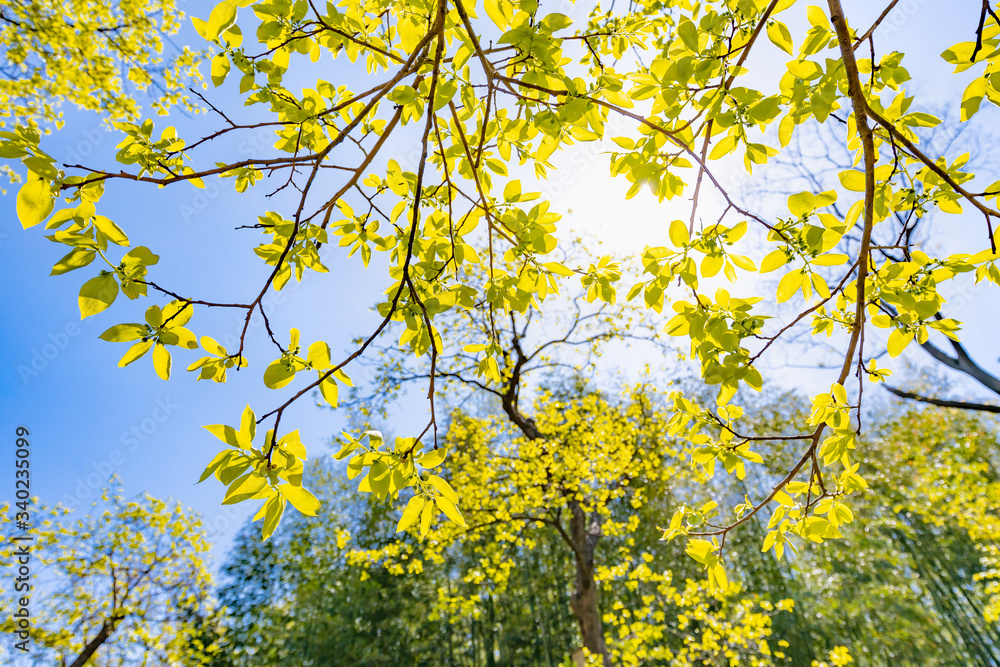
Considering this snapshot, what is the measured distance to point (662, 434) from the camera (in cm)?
724

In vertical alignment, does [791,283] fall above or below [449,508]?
above

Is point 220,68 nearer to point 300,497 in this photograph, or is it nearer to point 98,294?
point 98,294

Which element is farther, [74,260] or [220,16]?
[220,16]

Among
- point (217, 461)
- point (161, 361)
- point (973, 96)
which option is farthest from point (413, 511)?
point (973, 96)

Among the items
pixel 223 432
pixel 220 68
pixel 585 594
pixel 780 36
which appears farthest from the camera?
pixel 585 594

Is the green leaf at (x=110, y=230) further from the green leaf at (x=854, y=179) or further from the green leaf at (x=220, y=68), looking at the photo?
the green leaf at (x=854, y=179)

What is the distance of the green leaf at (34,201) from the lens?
2.49ft

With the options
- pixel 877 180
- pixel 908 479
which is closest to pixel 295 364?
pixel 877 180

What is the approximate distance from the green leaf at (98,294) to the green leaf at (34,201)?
0.13 metres

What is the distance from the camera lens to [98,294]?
851 millimetres

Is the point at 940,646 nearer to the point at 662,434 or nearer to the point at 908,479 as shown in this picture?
the point at 908,479

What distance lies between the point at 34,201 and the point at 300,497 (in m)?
0.69

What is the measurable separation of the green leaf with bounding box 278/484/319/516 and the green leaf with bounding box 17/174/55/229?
0.63 metres

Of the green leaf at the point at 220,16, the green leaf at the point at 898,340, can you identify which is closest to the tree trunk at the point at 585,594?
the green leaf at the point at 898,340
